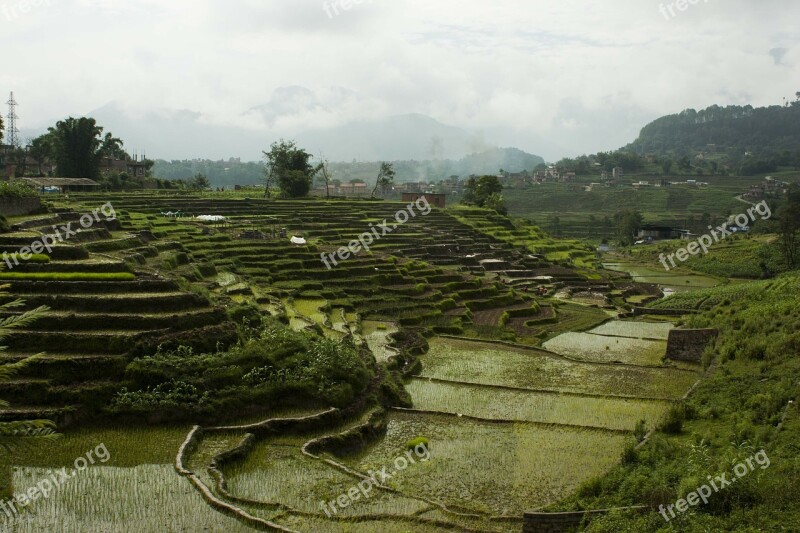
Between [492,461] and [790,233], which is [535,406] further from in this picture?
[790,233]

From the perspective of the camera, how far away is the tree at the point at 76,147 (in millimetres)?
54844

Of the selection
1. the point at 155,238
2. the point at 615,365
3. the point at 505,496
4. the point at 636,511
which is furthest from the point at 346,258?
the point at 636,511

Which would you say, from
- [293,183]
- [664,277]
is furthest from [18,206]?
[664,277]

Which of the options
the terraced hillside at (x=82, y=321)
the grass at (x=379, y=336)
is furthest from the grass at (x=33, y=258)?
the grass at (x=379, y=336)

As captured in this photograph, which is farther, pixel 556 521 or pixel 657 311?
pixel 657 311

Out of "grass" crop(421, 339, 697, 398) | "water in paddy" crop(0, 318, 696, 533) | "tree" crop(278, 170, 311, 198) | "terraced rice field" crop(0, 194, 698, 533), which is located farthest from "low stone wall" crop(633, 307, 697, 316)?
"tree" crop(278, 170, 311, 198)

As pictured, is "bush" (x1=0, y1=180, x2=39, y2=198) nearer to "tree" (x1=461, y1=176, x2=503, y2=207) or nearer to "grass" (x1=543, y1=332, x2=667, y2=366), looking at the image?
"grass" (x1=543, y1=332, x2=667, y2=366)

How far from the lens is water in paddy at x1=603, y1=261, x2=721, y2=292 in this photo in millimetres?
50375

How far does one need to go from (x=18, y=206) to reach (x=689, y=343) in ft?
90.1

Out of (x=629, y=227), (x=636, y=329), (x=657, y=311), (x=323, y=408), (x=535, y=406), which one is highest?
(x=629, y=227)

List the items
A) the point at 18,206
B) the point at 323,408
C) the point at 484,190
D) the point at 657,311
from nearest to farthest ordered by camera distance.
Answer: the point at 323,408
the point at 18,206
the point at 657,311
the point at 484,190

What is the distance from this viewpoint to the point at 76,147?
55.4 metres

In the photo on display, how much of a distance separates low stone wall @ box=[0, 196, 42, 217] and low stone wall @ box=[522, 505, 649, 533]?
84.2 ft

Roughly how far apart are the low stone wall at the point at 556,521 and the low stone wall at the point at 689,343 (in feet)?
53.0
